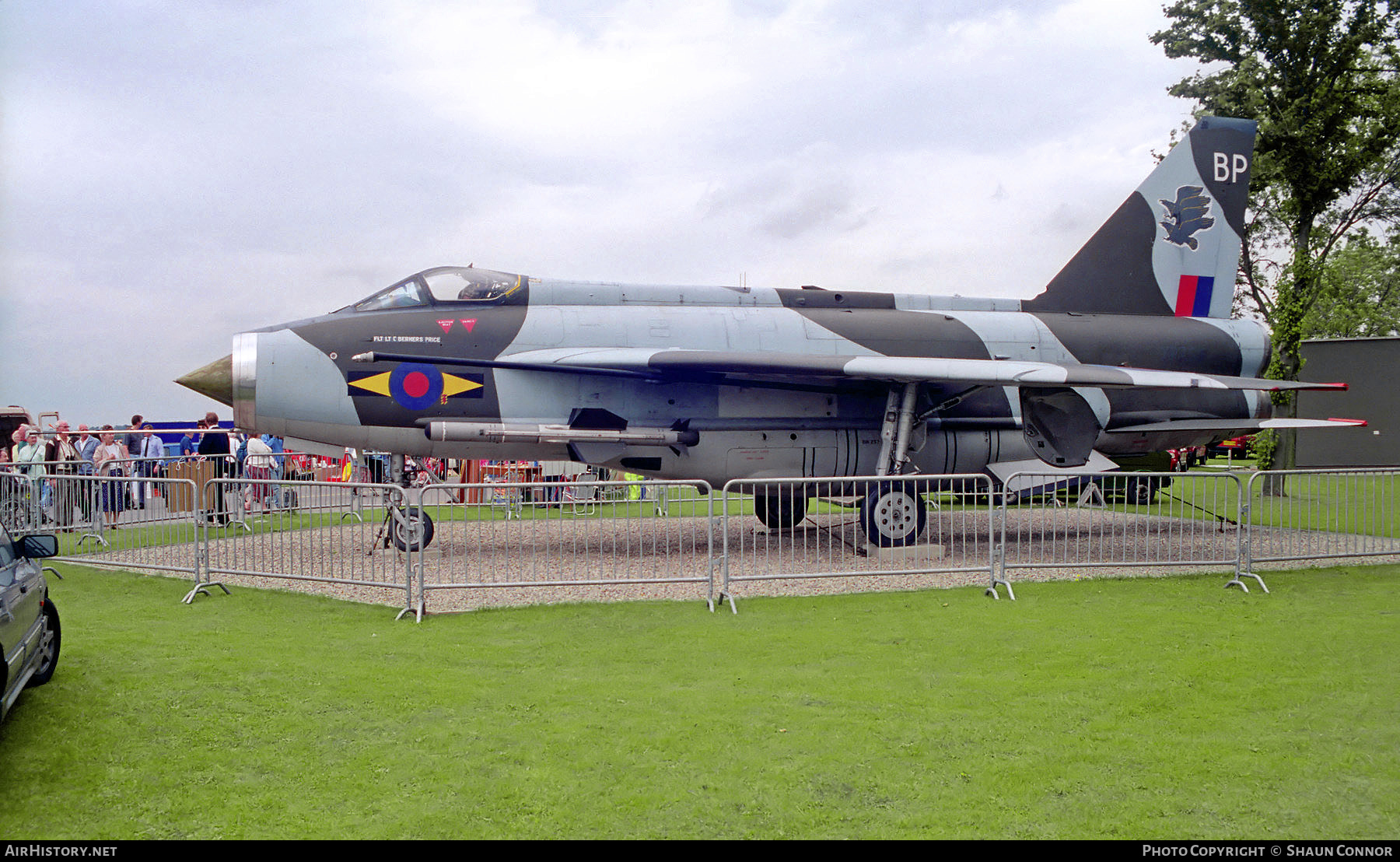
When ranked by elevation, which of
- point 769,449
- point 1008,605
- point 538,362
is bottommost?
point 1008,605

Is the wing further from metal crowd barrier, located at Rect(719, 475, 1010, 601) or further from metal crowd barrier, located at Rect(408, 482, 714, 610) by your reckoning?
metal crowd barrier, located at Rect(408, 482, 714, 610)

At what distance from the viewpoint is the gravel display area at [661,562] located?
319 inches

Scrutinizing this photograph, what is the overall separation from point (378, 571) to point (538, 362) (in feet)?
9.94

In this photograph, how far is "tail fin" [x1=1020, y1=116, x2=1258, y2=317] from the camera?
13875 millimetres

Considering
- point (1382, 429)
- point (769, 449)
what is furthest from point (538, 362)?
point (1382, 429)

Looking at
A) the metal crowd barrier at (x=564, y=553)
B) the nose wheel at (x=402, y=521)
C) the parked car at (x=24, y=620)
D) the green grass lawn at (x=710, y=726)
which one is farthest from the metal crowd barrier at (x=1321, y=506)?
the parked car at (x=24, y=620)

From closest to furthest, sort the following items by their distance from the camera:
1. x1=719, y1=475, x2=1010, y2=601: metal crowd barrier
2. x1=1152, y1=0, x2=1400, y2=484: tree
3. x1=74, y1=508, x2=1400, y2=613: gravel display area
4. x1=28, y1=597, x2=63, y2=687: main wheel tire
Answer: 1. x1=28, y1=597, x2=63, y2=687: main wheel tire
2. x1=74, y1=508, x2=1400, y2=613: gravel display area
3. x1=719, y1=475, x2=1010, y2=601: metal crowd barrier
4. x1=1152, y1=0, x2=1400, y2=484: tree

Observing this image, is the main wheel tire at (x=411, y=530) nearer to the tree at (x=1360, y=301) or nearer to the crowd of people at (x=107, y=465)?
the crowd of people at (x=107, y=465)

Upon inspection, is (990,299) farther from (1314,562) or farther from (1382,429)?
(1382,429)

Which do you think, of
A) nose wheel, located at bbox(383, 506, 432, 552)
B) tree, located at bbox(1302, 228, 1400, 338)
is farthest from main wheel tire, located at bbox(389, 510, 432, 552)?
tree, located at bbox(1302, 228, 1400, 338)

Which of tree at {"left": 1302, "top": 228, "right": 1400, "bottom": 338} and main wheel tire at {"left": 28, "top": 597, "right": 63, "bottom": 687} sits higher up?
tree at {"left": 1302, "top": 228, "right": 1400, "bottom": 338}

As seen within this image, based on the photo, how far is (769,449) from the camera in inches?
445

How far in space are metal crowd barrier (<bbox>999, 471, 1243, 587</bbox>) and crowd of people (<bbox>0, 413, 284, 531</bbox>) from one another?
29.1 ft

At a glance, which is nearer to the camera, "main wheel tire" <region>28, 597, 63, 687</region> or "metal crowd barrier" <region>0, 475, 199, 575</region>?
"main wheel tire" <region>28, 597, 63, 687</region>
